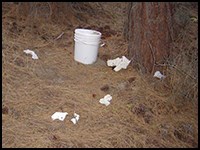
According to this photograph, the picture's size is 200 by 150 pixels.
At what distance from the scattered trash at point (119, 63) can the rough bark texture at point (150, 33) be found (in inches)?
3.6

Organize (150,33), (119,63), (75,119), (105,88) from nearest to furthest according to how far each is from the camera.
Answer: (75,119) → (105,88) → (150,33) → (119,63)

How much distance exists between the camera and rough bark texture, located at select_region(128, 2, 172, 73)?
3.31 m

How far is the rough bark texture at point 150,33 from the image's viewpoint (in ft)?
10.8

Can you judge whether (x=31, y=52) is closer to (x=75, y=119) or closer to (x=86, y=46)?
(x=86, y=46)

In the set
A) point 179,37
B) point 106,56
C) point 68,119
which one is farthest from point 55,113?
point 179,37

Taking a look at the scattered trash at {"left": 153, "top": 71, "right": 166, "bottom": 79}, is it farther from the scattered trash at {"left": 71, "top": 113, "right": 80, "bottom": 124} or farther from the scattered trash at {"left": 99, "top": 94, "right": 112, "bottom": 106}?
the scattered trash at {"left": 71, "top": 113, "right": 80, "bottom": 124}

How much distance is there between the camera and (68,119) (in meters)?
2.69

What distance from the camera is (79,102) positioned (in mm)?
2904

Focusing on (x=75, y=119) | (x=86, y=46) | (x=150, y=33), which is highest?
(x=150, y=33)

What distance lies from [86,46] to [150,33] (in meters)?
0.65

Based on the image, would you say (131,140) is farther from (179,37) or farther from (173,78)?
(179,37)

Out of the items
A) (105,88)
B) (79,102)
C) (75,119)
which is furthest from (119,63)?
(75,119)

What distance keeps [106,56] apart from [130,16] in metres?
0.50

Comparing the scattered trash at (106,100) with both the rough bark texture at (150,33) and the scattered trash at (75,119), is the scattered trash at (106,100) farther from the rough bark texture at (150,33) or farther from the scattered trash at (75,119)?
the rough bark texture at (150,33)
